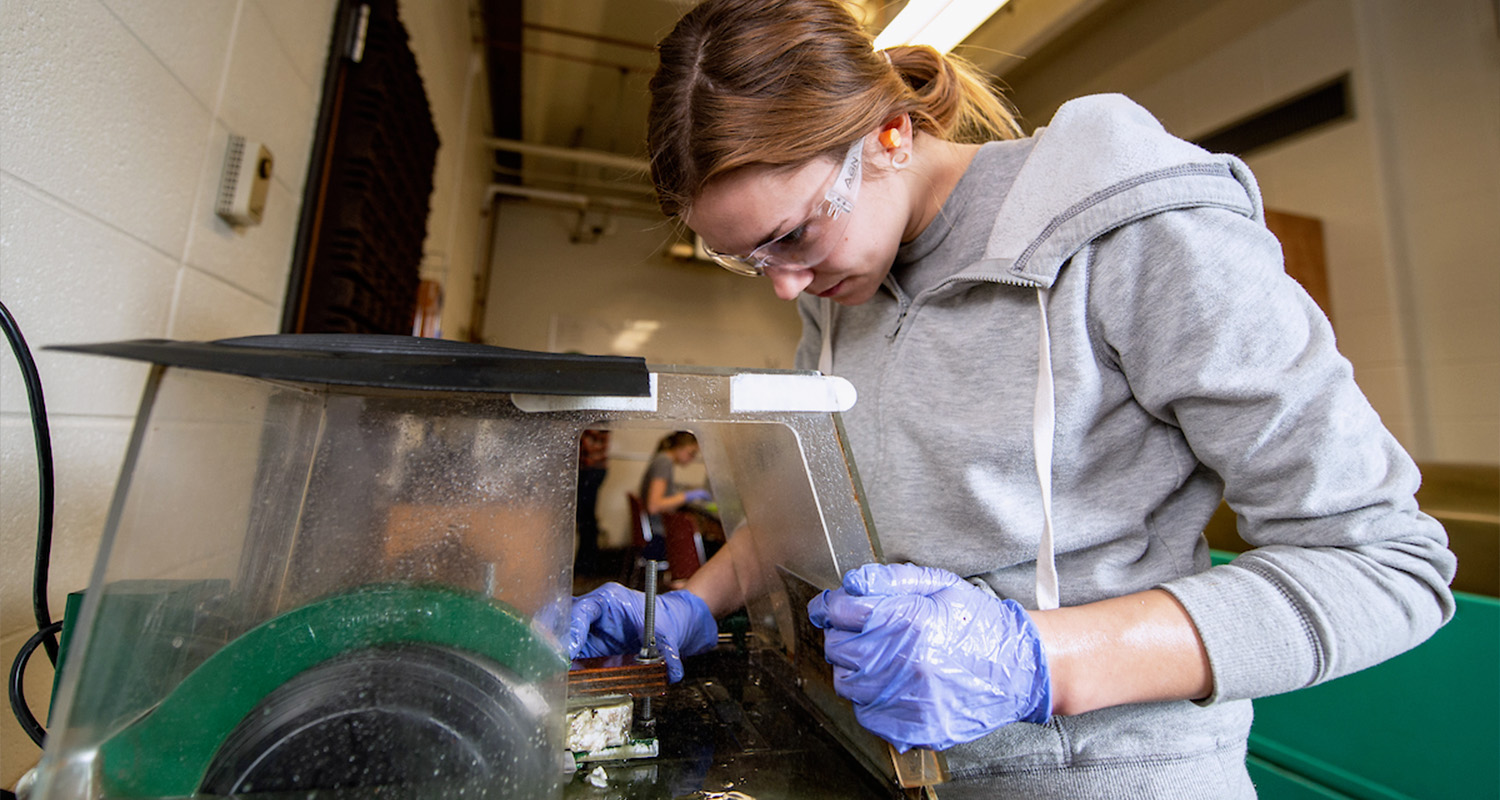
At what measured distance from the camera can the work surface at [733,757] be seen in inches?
20.8

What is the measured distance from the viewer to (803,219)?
83 centimetres

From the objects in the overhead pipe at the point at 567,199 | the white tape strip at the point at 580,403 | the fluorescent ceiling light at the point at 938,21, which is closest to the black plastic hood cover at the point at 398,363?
the white tape strip at the point at 580,403

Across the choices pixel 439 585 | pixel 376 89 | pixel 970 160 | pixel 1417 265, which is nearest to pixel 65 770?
pixel 439 585

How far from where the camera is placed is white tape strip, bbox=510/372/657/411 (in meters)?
0.56

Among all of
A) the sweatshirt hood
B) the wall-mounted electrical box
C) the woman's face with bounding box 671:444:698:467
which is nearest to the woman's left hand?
the sweatshirt hood

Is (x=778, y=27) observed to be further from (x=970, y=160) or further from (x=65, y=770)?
(x=65, y=770)

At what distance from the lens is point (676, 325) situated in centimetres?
617

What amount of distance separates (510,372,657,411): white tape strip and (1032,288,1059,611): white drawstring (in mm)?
415

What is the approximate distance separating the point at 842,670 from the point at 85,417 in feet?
3.09

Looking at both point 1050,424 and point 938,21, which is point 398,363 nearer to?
point 1050,424

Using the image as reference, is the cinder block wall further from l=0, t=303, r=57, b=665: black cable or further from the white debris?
the white debris

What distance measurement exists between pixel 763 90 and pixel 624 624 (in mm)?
657

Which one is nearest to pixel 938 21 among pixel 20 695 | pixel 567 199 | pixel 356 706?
pixel 356 706

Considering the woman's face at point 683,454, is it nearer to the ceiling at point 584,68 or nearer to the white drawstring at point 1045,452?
the ceiling at point 584,68
